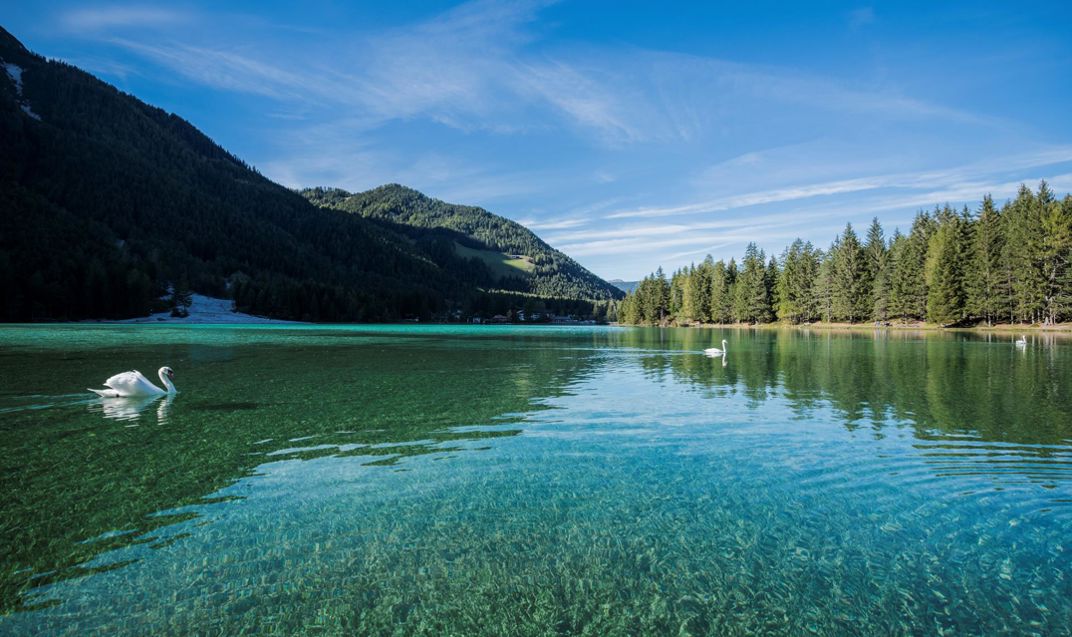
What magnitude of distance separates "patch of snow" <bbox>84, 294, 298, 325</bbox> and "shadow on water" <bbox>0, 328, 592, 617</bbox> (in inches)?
5317

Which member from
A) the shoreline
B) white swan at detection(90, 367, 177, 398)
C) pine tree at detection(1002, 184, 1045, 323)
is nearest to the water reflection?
white swan at detection(90, 367, 177, 398)

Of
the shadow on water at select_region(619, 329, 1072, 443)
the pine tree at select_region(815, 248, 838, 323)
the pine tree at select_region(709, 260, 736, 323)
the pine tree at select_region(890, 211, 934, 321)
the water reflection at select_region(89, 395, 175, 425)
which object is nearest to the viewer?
the shadow on water at select_region(619, 329, 1072, 443)

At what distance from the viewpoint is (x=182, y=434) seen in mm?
14844

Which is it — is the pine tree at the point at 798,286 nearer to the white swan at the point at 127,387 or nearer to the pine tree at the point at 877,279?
the pine tree at the point at 877,279

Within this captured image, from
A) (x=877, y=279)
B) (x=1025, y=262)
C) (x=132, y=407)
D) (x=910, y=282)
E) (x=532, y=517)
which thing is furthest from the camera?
(x=877, y=279)

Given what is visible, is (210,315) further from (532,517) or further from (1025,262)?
(1025,262)

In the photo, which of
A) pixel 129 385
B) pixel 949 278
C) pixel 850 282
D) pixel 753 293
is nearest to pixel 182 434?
pixel 129 385

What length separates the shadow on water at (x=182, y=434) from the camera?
841 cm

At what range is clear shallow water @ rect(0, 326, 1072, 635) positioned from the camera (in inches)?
246

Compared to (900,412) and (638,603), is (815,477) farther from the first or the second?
(900,412)

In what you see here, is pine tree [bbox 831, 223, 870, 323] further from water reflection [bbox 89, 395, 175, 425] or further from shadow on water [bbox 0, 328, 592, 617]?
water reflection [bbox 89, 395, 175, 425]

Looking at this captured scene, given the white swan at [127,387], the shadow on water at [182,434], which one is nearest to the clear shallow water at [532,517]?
the shadow on water at [182,434]

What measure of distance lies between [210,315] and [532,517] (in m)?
185

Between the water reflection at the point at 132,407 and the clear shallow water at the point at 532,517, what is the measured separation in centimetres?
21
